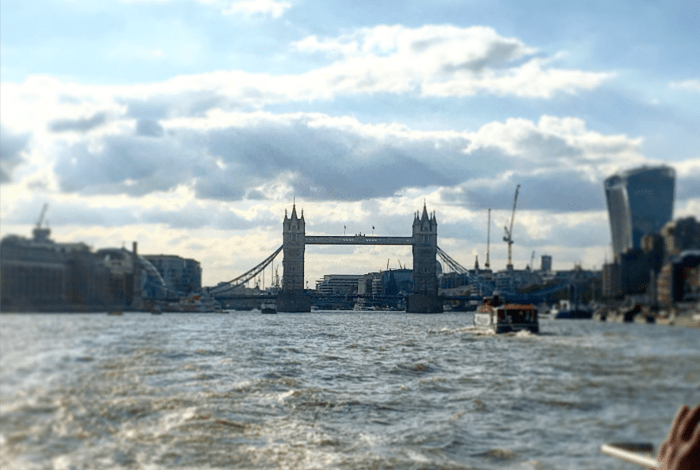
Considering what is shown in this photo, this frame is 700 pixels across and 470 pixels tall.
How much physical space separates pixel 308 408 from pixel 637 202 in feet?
32.2

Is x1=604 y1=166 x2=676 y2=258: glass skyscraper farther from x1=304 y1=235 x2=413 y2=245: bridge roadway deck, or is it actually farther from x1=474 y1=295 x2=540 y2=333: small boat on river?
x1=304 y1=235 x2=413 y2=245: bridge roadway deck

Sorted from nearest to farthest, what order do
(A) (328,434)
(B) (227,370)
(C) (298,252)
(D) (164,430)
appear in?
(D) (164,430) < (A) (328,434) < (B) (227,370) < (C) (298,252)

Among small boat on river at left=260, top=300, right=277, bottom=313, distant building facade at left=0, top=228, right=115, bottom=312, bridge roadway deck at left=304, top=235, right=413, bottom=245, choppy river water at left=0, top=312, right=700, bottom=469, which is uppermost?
bridge roadway deck at left=304, top=235, right=413, bottom=245

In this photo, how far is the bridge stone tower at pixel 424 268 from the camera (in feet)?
419

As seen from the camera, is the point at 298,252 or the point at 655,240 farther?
the point at 298,252

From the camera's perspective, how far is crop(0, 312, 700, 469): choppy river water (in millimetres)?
6531

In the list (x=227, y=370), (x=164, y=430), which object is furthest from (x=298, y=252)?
(x=164, y=430)

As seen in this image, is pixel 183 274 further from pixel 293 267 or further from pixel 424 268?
pixel 424 268

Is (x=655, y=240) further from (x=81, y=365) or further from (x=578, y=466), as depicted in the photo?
(x=81, y=365)

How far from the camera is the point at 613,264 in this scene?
6562 mm

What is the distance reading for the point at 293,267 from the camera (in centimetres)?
13000

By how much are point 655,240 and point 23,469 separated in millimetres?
6830

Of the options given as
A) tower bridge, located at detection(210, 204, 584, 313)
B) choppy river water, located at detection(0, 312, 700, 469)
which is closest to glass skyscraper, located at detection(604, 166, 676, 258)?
choppy river water, located at detection(0, 312, 700, 469)

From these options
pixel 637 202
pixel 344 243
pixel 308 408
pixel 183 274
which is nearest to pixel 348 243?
pixel 344 243
